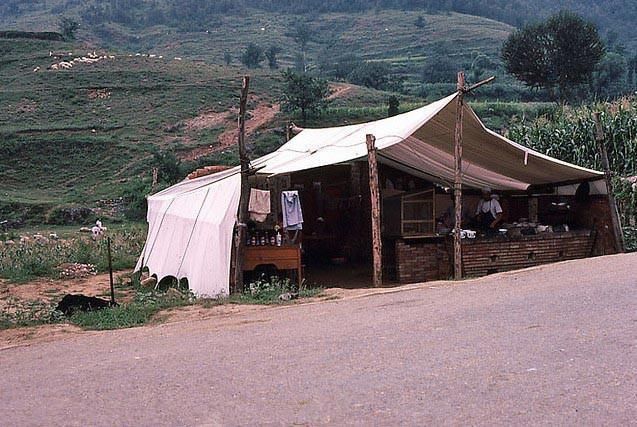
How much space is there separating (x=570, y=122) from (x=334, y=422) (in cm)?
1303

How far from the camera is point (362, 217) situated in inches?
566

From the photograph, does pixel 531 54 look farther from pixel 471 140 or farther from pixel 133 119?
pixel 471 140

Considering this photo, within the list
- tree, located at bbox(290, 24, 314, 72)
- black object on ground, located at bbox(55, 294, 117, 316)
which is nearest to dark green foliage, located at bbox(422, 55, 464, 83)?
tree, located at bbox(290, 24, 314, 72)

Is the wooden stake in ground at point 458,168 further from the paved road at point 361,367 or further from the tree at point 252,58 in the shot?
the tree at point 252,58

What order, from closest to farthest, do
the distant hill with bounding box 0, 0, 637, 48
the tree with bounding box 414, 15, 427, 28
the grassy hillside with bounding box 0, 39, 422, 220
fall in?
the grassy hillside with bounding box 0, 39, 422, 220 < the tree with bounding box 414, 15, 427, 28 < the distant hill with bounding box 0, 0, 637, 48

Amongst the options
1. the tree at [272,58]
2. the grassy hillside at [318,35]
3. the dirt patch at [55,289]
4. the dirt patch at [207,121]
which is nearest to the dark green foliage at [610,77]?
the grassy hillside at [318,35]

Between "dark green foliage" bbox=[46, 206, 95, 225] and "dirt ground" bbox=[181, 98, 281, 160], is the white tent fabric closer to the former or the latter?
"dark green foliage" bbox=[46, 206, 95, 225]

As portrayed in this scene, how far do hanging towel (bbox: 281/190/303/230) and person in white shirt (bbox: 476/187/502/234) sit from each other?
3.05 meters

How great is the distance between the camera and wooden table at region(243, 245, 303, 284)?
1036 centimetres

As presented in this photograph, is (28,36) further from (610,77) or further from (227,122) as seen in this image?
(610,77)

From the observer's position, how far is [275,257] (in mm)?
10531

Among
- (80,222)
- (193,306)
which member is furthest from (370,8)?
(193,306)

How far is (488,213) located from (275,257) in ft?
11.8

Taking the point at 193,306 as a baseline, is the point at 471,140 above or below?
above
